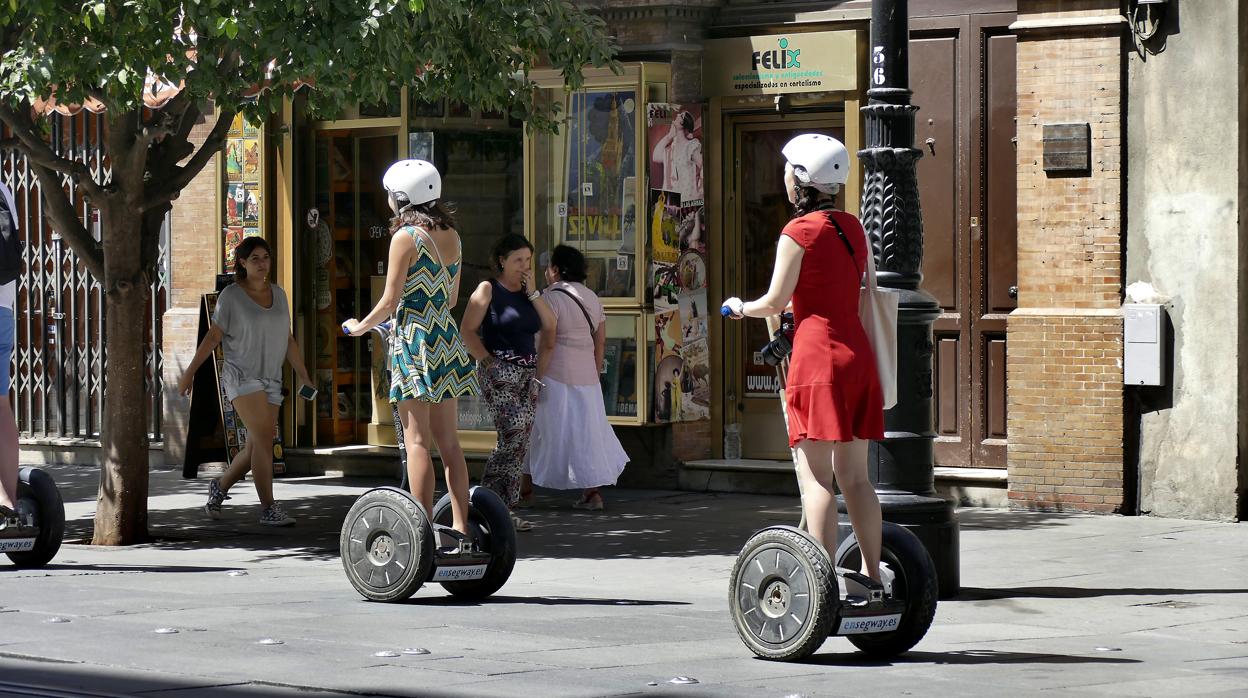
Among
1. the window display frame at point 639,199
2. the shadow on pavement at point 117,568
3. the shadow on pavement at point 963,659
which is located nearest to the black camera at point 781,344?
the shadow on pavement at point 963,659

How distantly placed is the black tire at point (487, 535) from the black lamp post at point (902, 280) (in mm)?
1690

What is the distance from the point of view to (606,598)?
937 centimetres

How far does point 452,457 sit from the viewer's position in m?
9.03

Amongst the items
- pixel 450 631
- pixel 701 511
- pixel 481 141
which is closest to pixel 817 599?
pixel 450 631

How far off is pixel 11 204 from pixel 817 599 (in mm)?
5149

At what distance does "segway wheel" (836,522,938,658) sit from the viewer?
7473mm

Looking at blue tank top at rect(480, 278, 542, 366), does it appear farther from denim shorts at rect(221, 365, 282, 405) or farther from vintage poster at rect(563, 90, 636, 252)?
vintage poster at rect(563, 90, 636, 252)

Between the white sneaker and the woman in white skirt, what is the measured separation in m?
1.61

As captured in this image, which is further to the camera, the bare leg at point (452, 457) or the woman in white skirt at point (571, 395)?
the woman in white skirt at point (571, 395)

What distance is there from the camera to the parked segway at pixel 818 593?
721 centimetres

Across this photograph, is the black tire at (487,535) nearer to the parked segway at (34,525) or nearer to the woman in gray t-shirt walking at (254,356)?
the parked segway at (34,525)

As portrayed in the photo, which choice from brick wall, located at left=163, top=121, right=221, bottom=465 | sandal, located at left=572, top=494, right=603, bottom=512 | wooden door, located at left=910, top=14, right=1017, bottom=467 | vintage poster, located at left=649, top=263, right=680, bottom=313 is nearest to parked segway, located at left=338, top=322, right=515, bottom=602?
sandal, located at left=572, top=494, right=603, bottom=512

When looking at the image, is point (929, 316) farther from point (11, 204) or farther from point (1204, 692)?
point (11, 204)

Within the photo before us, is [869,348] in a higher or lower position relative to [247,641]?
higher
